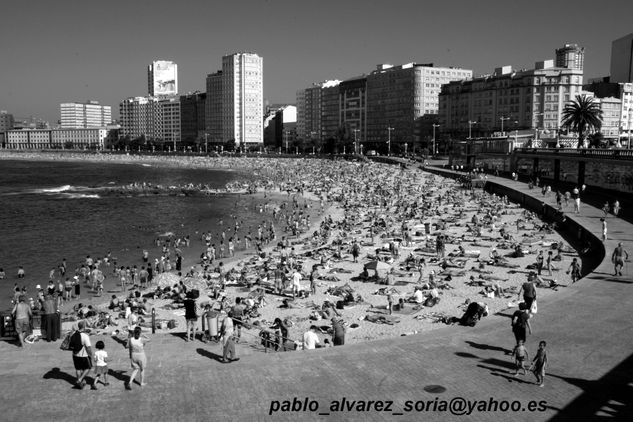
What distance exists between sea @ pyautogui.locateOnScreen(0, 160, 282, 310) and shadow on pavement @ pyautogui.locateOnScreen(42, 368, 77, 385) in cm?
1453

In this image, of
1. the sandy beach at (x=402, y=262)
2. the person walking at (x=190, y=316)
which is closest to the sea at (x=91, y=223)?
the sandy beach at (x=402, y=262)

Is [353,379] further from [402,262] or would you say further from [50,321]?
[402,262]

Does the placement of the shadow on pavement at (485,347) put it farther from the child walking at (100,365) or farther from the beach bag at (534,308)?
the child walking at (100,365)

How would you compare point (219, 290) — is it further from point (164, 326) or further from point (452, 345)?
point (452, 345)

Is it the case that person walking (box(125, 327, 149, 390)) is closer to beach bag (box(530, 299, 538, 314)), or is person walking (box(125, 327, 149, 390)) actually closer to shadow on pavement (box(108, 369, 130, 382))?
shadow on pavement (box(108, 369, 130, 382))

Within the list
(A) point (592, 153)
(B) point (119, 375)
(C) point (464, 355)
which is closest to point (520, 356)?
(C) point (464, 355)

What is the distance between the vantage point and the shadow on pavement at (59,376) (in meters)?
10.8

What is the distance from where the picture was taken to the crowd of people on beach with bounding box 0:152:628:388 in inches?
530

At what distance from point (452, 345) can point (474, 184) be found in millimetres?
47132

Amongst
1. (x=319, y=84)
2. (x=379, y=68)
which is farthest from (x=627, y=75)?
(x=319, y=84)

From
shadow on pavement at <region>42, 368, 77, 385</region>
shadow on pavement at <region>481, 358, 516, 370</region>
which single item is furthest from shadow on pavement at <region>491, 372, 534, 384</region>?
shadow on pavement at <region>42, 368, 77, 385</region>

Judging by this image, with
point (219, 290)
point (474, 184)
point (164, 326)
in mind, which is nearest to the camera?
point (164, 326)

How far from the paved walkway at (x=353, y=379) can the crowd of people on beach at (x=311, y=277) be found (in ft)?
1.63

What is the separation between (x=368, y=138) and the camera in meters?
163
